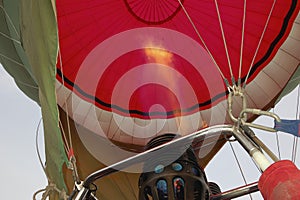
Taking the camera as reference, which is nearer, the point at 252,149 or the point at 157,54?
the point at 252,149

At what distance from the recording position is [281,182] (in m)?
0.90

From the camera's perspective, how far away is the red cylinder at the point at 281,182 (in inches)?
34.3

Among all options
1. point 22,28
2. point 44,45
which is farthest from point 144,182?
point 22,28

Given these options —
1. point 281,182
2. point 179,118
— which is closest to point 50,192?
point 179,118

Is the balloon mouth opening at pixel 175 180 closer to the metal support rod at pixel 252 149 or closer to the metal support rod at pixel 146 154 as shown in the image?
the metal support rod at pixel 146 154

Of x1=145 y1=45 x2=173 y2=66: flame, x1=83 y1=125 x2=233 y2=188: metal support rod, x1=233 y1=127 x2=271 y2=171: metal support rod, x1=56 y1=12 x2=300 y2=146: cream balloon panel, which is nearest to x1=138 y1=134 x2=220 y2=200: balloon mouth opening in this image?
x1=83 y1=125 x2=233 y2=188: metal support rod

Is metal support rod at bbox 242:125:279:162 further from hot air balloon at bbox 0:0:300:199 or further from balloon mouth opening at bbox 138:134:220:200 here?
hot air balloon at bbox 0:0:300:199

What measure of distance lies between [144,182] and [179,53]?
87 centimetres

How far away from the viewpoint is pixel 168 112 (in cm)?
240

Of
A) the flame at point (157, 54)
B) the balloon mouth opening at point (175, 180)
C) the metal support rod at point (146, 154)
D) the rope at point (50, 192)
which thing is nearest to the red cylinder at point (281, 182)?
the metal support rod at point (146, 154)

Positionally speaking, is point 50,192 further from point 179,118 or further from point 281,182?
point 281,182

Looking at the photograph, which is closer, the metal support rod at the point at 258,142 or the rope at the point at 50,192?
the metal support rod at the point at 258,142

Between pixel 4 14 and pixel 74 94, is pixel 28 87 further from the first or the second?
pixel 4 14

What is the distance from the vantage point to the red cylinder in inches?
34.3
